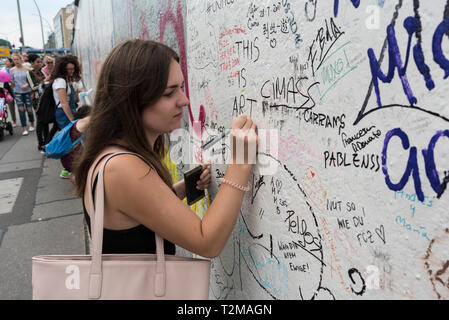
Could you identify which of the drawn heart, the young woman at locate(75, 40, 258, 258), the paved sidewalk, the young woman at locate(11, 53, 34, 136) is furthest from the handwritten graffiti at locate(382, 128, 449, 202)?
the young woman at locate(11, 53, 34, 136)

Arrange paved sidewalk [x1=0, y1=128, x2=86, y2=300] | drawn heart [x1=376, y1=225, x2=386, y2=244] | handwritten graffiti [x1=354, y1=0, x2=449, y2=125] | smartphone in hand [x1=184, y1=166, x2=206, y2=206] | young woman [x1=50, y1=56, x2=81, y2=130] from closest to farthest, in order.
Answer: handwritten graffiti [x1=354, y1=0, x2=449, y2=125]
drawn heart [x1=376, y1=225, x2=386, y2=244]
smartphone in hand [x1=184, y1=166, x2=206, y2=206]
paved sidewalk [x1=0, y1=128, x2=86, y2=300]
young woman [x1=50, y1=56, x2=81, y2=130]

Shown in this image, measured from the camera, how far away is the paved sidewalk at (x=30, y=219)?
3492 mm

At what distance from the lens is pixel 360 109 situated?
92 centimetres

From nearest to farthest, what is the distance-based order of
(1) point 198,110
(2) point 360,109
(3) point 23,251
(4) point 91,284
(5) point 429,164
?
(5) point 429,164 < (2) point 360,109 < (4) point 91,284 < (1) point 198,110 < (3) point 23,251

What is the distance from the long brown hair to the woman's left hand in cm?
43

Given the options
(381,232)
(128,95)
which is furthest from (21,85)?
(381,232)

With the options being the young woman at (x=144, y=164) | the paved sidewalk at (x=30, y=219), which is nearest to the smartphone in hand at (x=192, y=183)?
the young woman at (x=144, y=164)

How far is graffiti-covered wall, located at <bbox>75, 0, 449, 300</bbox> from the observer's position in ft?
2.49

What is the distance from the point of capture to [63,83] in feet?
18.2

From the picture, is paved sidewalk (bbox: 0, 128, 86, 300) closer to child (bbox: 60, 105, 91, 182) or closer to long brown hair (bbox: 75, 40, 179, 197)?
child (bbox: 60, 105, 91, 182)

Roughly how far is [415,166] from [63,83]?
5724 millimetres

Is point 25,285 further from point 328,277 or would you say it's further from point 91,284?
point 328,277

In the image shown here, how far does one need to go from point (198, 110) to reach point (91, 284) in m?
1.22
